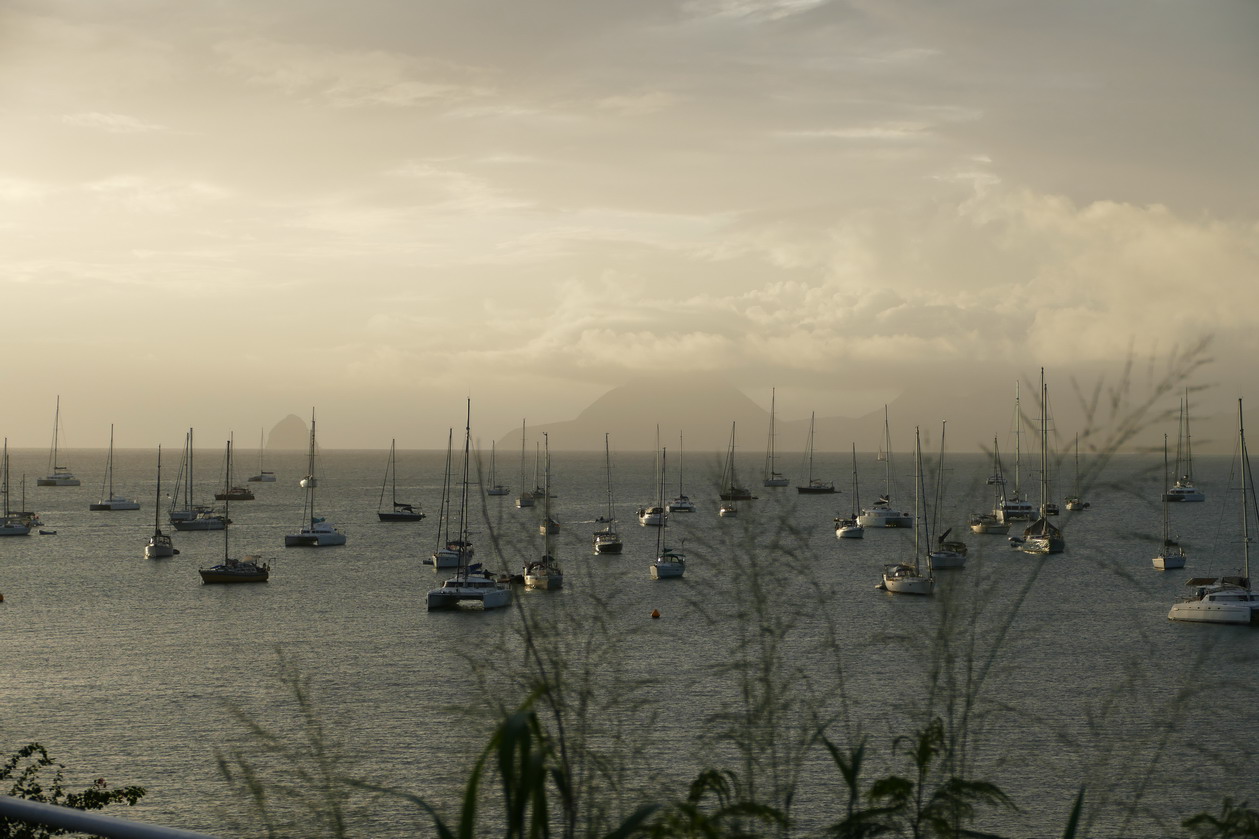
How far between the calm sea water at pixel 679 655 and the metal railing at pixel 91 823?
2.40ft

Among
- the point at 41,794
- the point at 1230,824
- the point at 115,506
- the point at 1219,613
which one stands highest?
the point at 1230,824

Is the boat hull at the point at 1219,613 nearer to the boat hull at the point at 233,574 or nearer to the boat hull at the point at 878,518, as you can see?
the boat hull at the point at 233,574

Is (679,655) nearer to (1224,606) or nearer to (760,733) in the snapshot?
(1224,606)

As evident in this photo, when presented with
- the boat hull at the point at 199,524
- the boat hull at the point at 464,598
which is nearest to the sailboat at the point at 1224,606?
the boat hull at the point at 464,598

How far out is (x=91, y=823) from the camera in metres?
2.26

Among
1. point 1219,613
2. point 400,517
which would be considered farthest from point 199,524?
point 1219,613

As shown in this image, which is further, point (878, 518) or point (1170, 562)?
point (878, 518)

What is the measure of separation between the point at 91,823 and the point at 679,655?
3985 cm

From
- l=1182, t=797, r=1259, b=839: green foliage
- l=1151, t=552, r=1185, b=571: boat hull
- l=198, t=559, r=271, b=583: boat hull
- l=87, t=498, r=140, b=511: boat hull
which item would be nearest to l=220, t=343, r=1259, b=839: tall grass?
l=1182, t=797, r=1259, b=839: green foliage

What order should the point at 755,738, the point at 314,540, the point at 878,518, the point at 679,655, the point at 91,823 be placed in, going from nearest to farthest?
1. the point at 91,823
2. the point at 755,738
3. the point at 679,655
4. the point at 314,540
5. the point at 878,518

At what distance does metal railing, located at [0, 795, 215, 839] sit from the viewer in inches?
84.9

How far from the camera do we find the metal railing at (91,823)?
84.9 inches

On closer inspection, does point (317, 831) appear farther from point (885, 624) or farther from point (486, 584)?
point (486, 584)

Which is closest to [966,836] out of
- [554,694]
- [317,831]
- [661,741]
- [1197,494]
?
[554,694]
